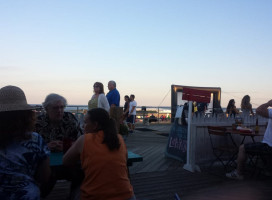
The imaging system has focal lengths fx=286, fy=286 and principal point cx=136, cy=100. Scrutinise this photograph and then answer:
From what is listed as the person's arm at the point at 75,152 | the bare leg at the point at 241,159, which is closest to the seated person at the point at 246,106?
the bare leg at the point at 241,159

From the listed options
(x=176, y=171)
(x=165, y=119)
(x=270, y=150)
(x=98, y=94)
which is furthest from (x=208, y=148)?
(x=165, y=119)

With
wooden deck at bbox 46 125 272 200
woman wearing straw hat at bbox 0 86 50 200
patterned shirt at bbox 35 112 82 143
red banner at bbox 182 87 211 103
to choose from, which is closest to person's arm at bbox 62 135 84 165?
woman wearing straw hat at bbox 0 86 50 200

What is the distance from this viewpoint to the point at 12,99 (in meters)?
1.61

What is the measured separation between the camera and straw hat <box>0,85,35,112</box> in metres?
1.54

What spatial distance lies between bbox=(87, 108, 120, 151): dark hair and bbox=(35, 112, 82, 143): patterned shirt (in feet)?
3.71

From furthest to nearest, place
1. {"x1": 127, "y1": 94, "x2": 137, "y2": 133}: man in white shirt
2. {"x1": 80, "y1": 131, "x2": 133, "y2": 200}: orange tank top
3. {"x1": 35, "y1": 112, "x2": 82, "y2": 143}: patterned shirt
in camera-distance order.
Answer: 1. {"x1": 127, "y1": 94, "x2": 137, "y2": 133}: man in white shirt
2. {"x1": 35, "y1": 112, "x2": 82, "y2": 143}: patterned shirt
3. {"x1": 80, "y1": 131, "x2": 133, "y2": 200}: orange tank top

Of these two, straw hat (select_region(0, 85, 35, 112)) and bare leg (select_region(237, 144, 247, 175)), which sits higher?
straw hat (select_region(0, 85, 35, 112))

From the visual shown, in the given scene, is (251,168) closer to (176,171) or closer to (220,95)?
(176,171)

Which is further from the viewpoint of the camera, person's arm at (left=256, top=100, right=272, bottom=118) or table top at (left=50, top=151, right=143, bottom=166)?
person's arm at (left=256, top=100, right=272, bottom=118)

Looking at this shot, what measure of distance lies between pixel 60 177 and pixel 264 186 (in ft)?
10.7

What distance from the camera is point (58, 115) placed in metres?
3.17

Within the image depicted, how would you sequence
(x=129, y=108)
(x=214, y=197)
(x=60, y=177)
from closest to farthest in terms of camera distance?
(x=60, y=177) → (x=214, y=197) → (x=129, y=108)

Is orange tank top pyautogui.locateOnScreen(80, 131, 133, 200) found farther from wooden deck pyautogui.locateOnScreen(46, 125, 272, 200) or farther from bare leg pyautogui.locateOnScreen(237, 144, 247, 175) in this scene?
bare leg pyautogui.locateOnScreen(237, 144, 247, 175)

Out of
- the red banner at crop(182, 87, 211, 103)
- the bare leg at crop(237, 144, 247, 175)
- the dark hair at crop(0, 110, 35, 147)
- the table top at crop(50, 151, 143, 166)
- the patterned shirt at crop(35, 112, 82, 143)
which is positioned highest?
the red banner at crop(182, 87, 211, 103)
